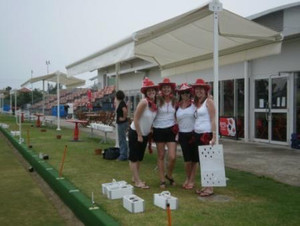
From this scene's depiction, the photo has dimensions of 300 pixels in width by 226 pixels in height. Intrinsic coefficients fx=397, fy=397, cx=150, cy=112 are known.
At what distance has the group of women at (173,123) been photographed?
5629 mm

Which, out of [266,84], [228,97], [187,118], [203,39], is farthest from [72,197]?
[228,97]

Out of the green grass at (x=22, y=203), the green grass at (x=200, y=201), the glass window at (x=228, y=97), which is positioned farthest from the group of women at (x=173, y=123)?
the glass window at (x=228, y=97)

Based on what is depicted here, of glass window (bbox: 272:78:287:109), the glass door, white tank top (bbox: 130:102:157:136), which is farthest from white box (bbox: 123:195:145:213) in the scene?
glass window (bbox: 272:78:287:109)

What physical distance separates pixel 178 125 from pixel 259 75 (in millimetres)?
7968

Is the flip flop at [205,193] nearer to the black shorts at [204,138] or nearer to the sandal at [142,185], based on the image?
the black shorts at [204,138]

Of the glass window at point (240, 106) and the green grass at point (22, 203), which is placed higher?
the glass window at point (240, 106)

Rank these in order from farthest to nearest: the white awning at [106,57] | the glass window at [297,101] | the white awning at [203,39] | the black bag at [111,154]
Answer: the glass window at [297,101], the black bag at [111,154], the white awning at [106,57], the white awning at [203,39]

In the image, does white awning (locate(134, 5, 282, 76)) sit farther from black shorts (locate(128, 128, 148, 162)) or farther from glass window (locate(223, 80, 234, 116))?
glass window (locate(223, 80, 234, 116))

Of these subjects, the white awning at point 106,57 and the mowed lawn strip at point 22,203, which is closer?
the mowed lawn strip at point 22,203

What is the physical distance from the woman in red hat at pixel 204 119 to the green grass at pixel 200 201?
537mm

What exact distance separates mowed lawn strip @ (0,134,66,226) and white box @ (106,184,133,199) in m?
0.73

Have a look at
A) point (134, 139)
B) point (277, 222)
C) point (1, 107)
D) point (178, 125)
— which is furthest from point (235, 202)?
point (1, 107)

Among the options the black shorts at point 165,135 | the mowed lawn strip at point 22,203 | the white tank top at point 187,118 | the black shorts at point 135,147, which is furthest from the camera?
the black shorts at point 135,147

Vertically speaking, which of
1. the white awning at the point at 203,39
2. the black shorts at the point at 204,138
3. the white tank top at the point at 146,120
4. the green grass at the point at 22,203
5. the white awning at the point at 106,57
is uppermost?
the white awning at the point at 203,39
